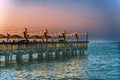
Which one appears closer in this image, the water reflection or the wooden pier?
the water reflection

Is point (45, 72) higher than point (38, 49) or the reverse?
the reverse

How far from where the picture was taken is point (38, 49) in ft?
216

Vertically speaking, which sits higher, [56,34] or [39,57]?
[56,34]

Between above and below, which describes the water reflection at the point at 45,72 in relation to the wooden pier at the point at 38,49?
below

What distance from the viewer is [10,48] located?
5334cm

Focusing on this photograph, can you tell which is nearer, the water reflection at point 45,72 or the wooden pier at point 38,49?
the water reflection at point 45,72

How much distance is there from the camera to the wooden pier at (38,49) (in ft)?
173

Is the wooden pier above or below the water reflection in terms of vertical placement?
above

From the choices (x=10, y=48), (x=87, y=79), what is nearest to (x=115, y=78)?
(x=87, y=79)

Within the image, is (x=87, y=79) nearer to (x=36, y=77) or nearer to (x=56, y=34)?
(x=36, y=77)

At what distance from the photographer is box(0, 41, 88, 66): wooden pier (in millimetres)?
52625

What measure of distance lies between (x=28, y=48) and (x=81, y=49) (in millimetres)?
31482

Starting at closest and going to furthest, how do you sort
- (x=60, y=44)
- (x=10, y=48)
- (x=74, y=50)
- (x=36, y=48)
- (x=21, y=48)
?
(x=10, y=48) → (x=21, y=48) → (x=36, y=48) → (x=60, y=44) → (x=74, y=50)

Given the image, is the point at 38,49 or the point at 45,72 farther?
the point at 38,49
